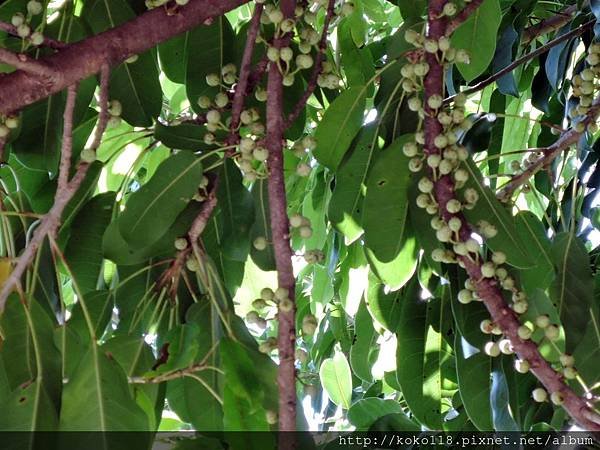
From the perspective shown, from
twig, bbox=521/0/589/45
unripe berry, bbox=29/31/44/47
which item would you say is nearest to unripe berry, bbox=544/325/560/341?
unripe berry, bbox=29/31/44/47

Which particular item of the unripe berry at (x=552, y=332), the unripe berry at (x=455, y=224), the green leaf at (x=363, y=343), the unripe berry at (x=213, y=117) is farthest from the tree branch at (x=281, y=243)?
the green leaf at (x=363, y=343)

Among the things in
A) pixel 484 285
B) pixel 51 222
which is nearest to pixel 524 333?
pixel 484 285

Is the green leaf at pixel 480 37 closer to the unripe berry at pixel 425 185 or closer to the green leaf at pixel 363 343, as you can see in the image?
the unripe berry at pixel 425 185

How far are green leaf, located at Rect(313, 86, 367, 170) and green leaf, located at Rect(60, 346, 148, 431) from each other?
51 centimetres

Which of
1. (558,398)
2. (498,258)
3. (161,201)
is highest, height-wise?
(161,201)

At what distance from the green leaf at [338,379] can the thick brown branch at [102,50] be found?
3.04 ft

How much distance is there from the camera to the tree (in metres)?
0.93

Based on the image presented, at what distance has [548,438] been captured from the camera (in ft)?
4.43

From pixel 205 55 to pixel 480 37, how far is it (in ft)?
1.46

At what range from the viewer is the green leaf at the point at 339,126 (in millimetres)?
1262

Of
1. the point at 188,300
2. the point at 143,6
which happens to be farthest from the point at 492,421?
the point at 143,6

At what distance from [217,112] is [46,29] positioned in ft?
1.19

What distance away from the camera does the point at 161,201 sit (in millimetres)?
1071

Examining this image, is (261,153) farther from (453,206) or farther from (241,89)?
(453,206)
